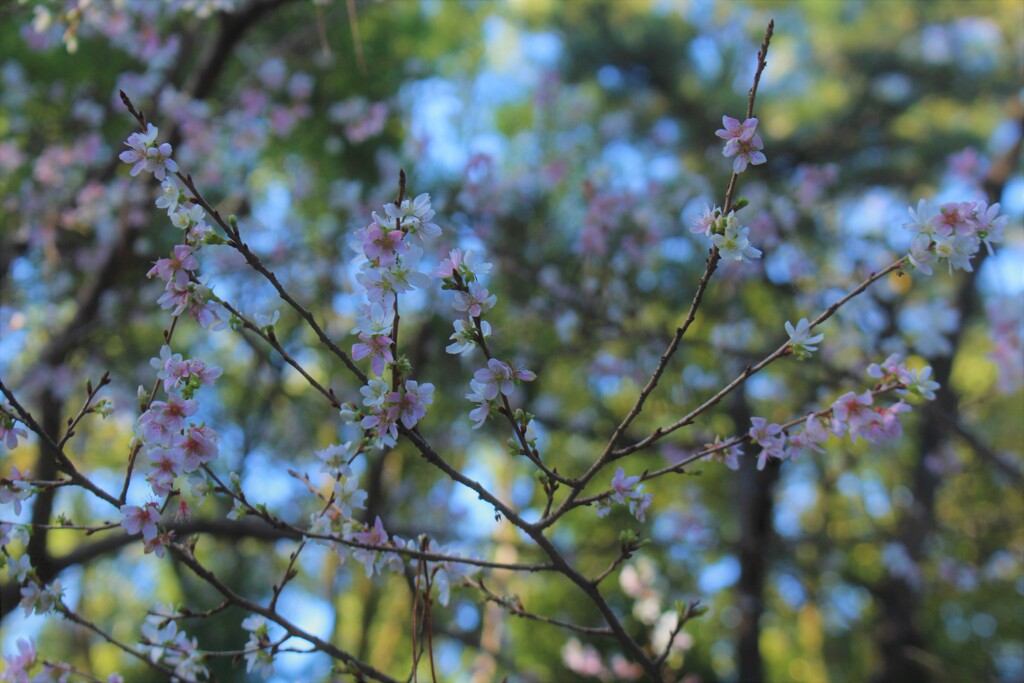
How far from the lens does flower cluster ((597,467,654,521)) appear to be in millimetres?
1398

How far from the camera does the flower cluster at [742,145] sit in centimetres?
133

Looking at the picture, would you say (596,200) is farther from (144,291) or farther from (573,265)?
(144,291)

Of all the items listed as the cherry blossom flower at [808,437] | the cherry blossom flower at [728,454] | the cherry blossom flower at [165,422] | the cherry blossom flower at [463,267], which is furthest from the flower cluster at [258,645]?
the cherry blossom flower at [808,437]

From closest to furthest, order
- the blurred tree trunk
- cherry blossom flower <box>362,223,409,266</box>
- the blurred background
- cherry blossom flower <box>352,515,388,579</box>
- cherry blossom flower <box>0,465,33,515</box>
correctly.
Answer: cherry blossom flower <box>362,223,409,266</box>, cherry blossom flower <box>0,465,33,515</box>, cherry blossom flower <box>352,515,388,579</box>, the blurred background, the blurred tree trunk

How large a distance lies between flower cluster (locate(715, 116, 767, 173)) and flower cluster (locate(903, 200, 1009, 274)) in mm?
271

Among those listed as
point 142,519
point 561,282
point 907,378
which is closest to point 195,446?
point 142,519

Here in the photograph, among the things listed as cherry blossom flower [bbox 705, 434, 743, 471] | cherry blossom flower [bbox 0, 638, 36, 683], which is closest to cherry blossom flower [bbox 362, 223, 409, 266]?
cherry blossom flower [bbox 705, 434, 743, 471]

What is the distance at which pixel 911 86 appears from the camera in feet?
25.0

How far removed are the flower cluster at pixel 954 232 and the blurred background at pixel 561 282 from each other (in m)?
0.38

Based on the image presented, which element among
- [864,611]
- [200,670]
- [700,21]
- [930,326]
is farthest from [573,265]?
[864,611]

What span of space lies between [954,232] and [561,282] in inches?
108

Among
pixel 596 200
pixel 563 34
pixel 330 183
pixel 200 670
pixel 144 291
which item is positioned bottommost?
pixel 200 670

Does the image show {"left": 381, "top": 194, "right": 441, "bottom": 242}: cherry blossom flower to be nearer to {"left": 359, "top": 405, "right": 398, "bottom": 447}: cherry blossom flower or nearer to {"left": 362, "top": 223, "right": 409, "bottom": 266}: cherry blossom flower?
{"left": 362, "top": 223, "right": 409, "bottom": 266}: cherry blossom flower

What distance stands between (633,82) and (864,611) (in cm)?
616
